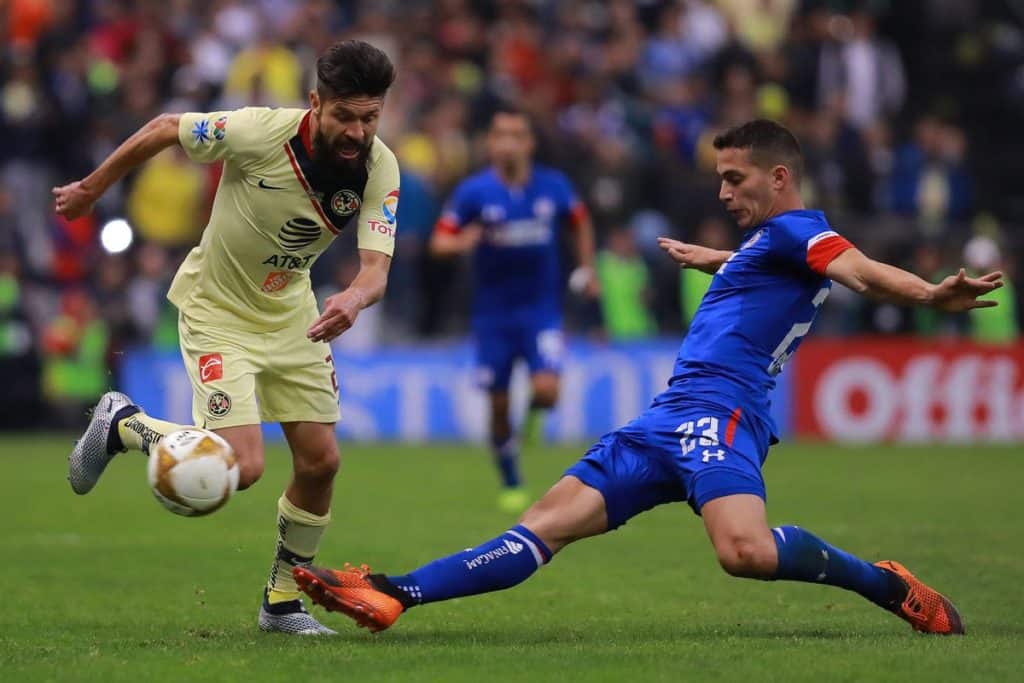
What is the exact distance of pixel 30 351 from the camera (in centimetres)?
2000

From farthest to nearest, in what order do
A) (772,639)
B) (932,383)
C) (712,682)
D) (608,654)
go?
1. (932,383)
2. (772,639)
3. (608,654)
4. (712,682)

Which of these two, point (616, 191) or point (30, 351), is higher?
point (616, 191)

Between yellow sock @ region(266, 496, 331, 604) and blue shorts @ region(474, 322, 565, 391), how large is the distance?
5.84 metres

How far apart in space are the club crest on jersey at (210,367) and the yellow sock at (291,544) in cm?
69

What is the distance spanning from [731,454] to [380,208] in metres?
1.88

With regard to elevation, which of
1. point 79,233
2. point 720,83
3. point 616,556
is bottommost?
point 616,556

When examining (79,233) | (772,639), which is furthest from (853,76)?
(772,639)

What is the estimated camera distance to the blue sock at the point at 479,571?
6.82m

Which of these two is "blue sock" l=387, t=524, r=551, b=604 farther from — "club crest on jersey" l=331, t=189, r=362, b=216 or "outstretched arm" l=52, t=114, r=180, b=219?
"outstretched arm" l=52, t=114, r=180, b=219

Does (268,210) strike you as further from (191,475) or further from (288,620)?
(288,620)

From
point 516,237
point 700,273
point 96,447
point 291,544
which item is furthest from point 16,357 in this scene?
point 291,544

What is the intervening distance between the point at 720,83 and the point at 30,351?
985 centimetres

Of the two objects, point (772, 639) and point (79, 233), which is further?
point (79, 233)

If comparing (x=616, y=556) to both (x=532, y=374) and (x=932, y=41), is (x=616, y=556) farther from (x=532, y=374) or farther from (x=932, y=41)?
(x=932, y=41)
